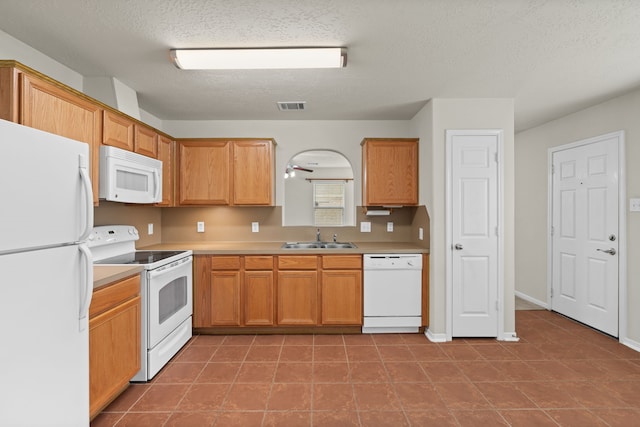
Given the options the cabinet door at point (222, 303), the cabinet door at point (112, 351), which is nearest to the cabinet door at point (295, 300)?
the cabinet door at point (222, 303)

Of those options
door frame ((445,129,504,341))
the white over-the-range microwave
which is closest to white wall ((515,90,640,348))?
door frame ((445,129,504,341))

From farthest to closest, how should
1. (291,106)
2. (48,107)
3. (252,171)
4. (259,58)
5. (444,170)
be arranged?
(252,171) < (291,106) < (444,170) < (259,58) < (48,107)

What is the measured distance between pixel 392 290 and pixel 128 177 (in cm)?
263

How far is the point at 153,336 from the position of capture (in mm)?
2426

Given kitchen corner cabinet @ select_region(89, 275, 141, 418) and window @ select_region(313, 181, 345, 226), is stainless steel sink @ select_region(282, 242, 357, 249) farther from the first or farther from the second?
kitchen corner cabinet @ select_region(89, 275, 141, 418)

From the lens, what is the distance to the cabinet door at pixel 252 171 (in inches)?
140

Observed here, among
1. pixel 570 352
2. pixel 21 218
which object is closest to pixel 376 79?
pixel 21 218

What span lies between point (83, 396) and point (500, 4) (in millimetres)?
2923

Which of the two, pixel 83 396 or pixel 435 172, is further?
pixel 435 172

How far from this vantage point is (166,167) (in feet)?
11.2

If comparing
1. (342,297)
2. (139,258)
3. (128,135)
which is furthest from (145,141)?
(342,297)

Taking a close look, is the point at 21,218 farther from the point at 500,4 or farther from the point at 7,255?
the point at 500,4

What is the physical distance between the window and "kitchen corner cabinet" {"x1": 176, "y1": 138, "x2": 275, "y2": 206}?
0.89 m

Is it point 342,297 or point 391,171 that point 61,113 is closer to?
point 342,297
